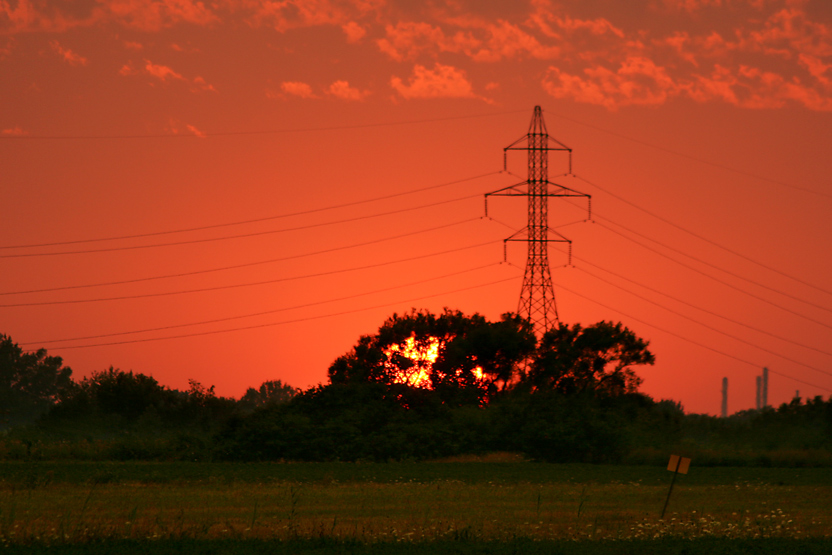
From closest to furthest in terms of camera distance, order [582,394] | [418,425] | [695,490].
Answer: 1. [695,490]
2. [418,425]
3. [582,394]

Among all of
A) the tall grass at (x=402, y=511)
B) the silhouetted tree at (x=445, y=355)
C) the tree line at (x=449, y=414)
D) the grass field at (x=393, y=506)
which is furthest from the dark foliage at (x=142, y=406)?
the tall grass at (x=402, y=511)

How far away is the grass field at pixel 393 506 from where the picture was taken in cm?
1875

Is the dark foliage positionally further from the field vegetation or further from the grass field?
the grass field

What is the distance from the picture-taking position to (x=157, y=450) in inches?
1994

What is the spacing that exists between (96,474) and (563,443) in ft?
92.6

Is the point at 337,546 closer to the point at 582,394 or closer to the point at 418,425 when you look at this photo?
the point at 418,425

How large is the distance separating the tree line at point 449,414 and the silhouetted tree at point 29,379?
84.8 metres

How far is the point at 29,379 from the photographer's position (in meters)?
159

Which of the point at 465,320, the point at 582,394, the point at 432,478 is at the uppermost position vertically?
the point at 465,320

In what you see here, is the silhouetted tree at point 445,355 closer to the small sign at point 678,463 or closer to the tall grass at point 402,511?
the tall grass at point 402,511

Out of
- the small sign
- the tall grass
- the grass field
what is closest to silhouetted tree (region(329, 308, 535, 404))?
the grass field

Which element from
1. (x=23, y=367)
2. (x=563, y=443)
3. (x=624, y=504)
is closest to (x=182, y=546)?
(x=624, y=504)

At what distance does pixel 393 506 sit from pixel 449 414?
33.3 metres

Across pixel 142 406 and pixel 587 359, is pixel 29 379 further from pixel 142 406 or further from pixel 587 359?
pixel 587 359
